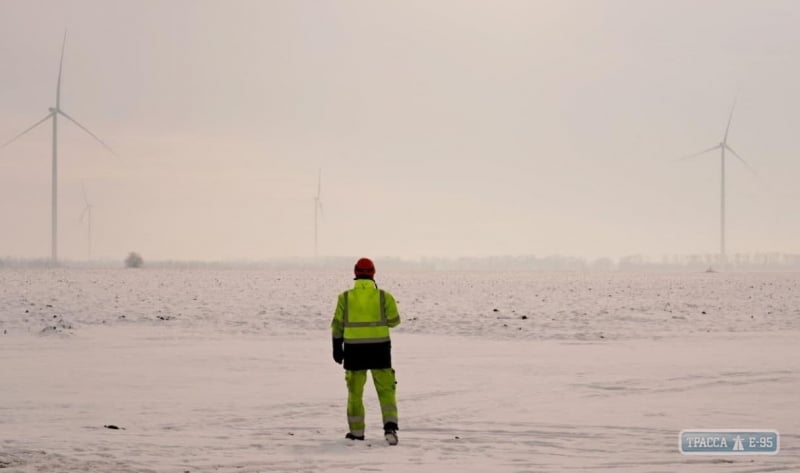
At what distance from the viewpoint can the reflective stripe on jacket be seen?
12562 millimetres

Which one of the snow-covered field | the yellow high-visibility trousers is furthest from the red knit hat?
the snow-covered field

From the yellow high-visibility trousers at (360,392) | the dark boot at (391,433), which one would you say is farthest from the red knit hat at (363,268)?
the dark boot at (391,433)

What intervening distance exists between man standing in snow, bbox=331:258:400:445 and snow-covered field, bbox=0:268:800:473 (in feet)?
1.55

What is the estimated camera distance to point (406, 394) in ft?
57.3

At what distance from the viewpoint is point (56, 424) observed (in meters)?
13.8

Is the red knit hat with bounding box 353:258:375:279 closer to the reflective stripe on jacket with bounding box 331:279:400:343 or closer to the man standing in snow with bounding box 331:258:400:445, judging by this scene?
the man standing in snow with bounding box 331:258:400:445

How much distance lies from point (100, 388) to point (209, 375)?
2.85 meters

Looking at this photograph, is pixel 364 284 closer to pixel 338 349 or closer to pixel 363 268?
pixel 363 268

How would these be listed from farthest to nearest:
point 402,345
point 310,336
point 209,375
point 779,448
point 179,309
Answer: point 179,309 → point 310,336 → point 402,345 → point 209,375 → point 779,448

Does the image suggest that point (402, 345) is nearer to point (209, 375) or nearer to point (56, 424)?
point (209, 375)

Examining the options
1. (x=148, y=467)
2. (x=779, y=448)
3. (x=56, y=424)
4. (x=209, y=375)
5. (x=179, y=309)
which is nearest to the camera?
(x=148, y=467)

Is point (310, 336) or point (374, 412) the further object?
point (310, 336)

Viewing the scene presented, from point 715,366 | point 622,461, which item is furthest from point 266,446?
point 715,366

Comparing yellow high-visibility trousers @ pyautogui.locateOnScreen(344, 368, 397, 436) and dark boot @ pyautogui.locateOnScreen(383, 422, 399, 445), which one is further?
yellow high-visibility trousers @ pyautogui.locateOnScreen(344, 368, 397, 436)
